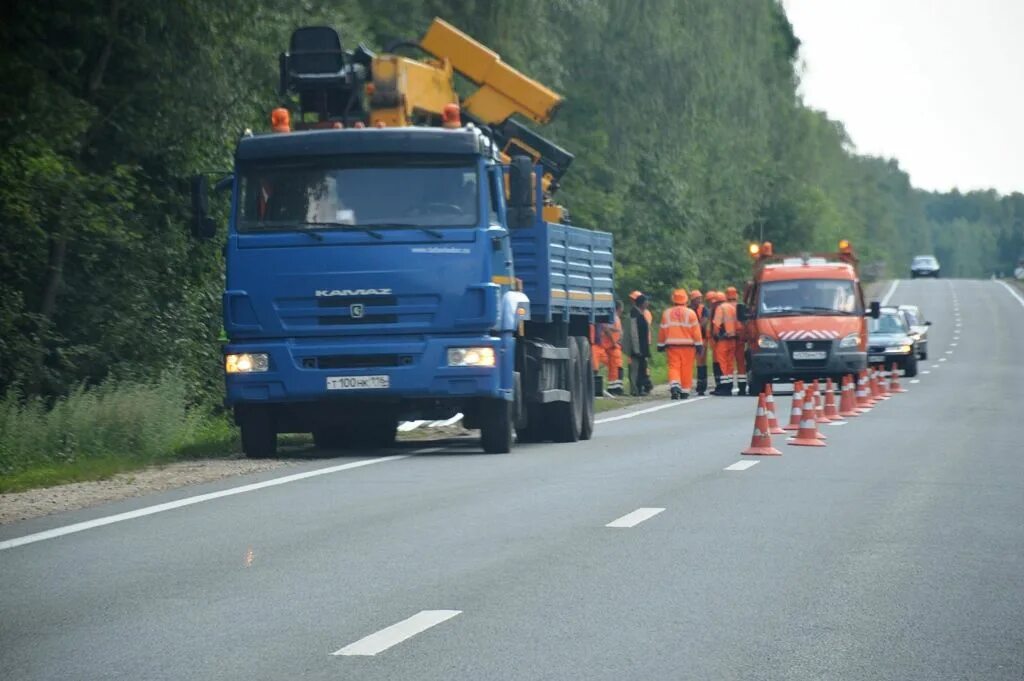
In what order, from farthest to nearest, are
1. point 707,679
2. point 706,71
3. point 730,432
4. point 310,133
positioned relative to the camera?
1. point 706,71
2. point 730,432
3. point 310,133
4. point 707,679

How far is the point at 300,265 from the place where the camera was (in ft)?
60.6

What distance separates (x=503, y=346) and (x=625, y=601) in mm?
9751

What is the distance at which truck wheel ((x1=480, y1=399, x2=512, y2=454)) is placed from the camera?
19375 millimetres

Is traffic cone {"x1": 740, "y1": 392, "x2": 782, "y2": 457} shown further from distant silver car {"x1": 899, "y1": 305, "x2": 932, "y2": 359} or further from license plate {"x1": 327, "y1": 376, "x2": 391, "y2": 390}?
distant silver car {"x1": 899, "y1": 305, "x2": 932, "y2": 359}

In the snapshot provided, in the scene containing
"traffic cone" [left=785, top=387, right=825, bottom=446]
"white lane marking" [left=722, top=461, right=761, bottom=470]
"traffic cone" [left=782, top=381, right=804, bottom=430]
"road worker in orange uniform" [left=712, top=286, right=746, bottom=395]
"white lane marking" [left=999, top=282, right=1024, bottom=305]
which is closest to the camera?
"white lane marking" [left=722, top=461, right=761, bottom=470]

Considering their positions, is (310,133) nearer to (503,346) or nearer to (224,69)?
(503,346)

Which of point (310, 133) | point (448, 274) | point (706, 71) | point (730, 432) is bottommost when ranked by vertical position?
point (730, 432)

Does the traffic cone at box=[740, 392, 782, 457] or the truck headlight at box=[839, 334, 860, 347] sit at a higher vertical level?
the truck headlight at box=[839, 334, 860, 347]

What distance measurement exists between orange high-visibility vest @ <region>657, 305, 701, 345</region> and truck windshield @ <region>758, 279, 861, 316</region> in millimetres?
2258

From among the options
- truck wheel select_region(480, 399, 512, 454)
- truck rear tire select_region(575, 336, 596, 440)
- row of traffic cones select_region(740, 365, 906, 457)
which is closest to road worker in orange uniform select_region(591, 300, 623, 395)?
row of traffic cones select_region(740, 365, 906, 457)

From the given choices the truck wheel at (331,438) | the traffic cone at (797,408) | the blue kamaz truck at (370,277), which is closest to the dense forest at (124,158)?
the truck wheel at (331,438)

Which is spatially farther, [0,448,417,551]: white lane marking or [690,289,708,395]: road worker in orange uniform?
[690,289,708,395]: road worker in orange uniform

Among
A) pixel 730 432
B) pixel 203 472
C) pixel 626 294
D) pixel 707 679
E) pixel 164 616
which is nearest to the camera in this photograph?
pixel 707 679

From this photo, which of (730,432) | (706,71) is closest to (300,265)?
(730,432)
